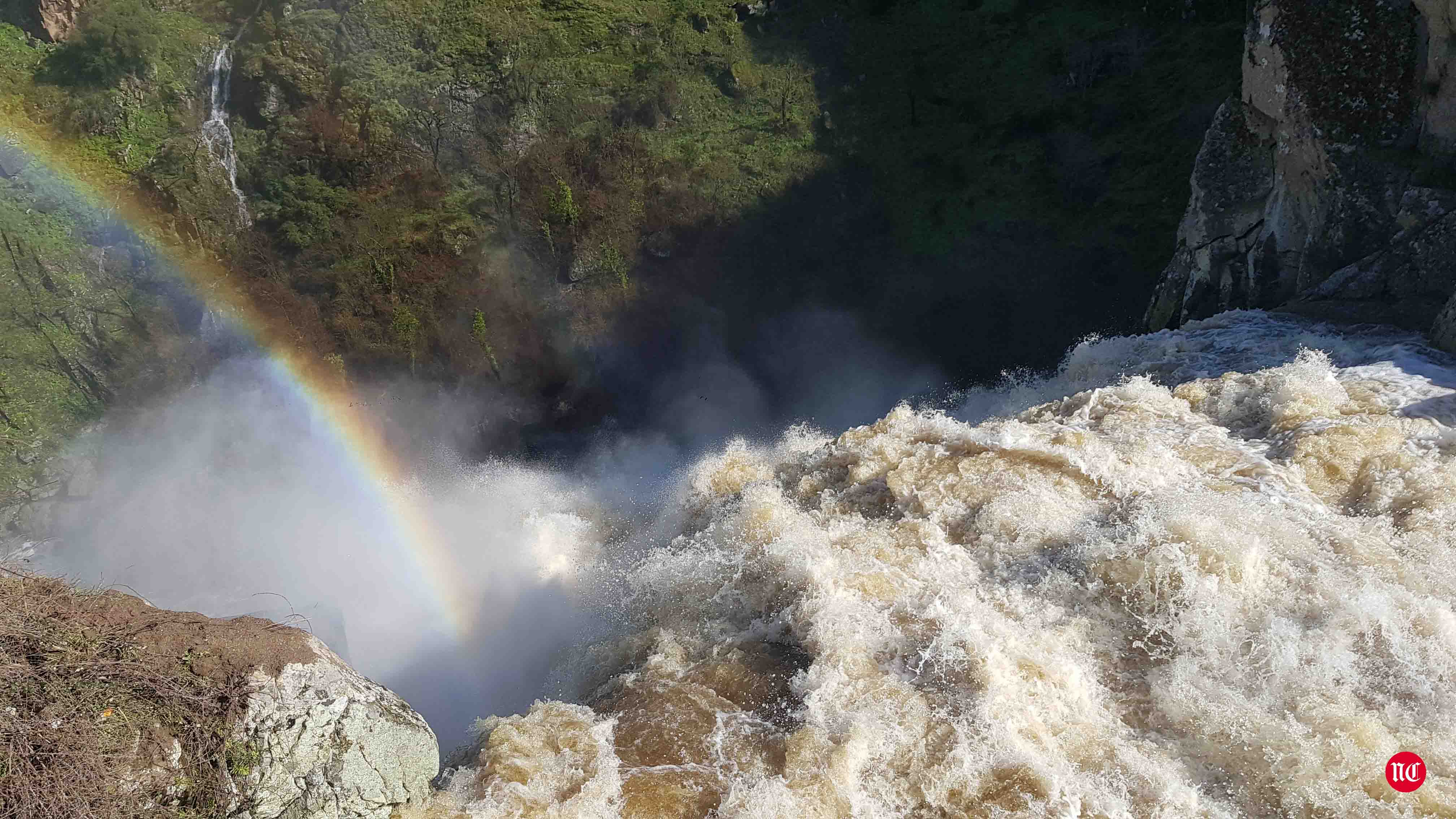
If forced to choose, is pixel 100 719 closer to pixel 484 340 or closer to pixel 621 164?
pixel 484 340

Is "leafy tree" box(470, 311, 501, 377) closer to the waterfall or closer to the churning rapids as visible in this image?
the waterfall

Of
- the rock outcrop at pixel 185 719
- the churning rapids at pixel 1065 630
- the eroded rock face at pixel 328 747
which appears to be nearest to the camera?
the rock outcrop at pixel 185 719

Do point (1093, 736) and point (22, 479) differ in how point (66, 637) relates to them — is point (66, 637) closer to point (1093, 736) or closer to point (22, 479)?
point (1093, 736)

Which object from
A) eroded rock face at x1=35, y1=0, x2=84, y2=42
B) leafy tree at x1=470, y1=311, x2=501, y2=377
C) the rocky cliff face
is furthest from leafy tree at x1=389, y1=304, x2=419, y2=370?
the rocky cliff face

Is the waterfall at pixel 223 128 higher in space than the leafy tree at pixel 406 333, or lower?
higher

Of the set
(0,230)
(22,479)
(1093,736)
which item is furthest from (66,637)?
(0,230)

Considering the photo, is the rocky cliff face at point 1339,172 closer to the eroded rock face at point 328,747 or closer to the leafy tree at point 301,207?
the eroded rock face at point 328,747

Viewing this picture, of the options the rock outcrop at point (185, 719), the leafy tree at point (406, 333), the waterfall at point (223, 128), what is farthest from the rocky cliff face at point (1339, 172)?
the waterfall at point (223, 128)

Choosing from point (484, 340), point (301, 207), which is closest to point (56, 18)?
point (301, 207)
